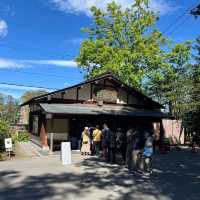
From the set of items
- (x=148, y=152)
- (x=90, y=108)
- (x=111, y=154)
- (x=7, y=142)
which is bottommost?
(x=111, y=154)

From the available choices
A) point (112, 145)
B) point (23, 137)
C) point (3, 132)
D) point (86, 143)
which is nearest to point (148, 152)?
point (112, 145)

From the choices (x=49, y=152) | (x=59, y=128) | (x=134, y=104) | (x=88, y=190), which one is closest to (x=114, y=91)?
(x=134, y=104)

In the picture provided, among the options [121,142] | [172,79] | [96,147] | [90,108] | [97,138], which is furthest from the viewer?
[172,79]

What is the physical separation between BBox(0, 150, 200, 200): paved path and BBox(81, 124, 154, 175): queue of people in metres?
0.58

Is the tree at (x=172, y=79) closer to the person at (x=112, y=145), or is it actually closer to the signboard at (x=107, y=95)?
the signboard at (x=107, y=95)

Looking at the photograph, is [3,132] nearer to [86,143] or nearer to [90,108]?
[86,143]

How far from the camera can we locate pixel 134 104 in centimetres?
2936

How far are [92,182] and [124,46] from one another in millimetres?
29612

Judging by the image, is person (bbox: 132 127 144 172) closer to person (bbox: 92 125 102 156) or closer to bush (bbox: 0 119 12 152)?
person (bbox: 92 125 102 156)

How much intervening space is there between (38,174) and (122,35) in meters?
29.5

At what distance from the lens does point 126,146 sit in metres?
17.8

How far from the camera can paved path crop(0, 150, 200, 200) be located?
10688 millimetres

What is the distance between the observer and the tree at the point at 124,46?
126ft

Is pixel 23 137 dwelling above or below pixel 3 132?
below
